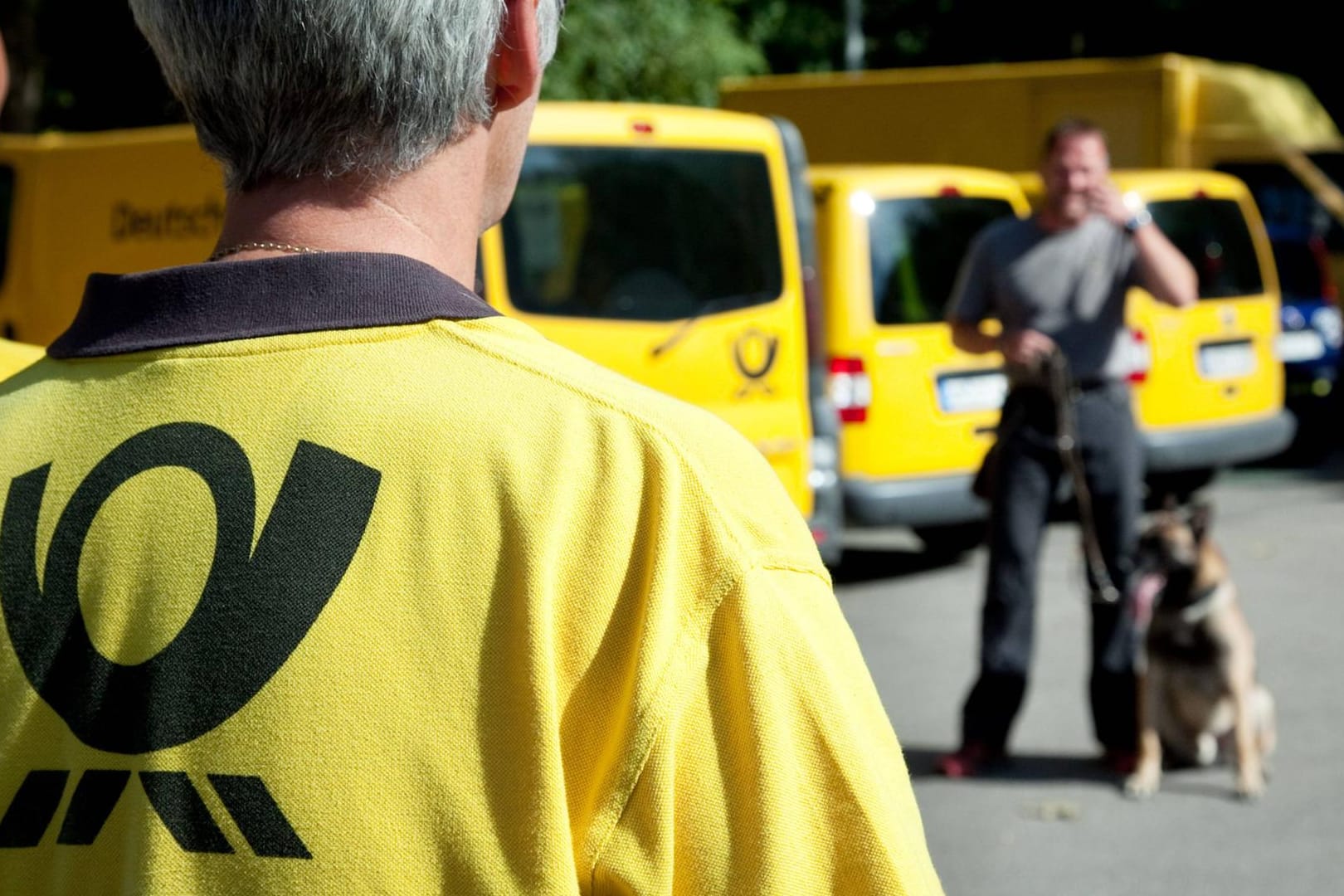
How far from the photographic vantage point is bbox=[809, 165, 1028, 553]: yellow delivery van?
9336mm

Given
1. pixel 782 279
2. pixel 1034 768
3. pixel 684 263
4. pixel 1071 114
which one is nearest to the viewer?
pixel 1034 768

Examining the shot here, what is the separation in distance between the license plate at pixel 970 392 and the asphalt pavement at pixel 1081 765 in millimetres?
945

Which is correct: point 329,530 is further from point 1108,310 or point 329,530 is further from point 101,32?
point 101,32

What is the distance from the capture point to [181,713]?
1.13 metres

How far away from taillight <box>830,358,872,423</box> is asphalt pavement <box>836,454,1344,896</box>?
931mm

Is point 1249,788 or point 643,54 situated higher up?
point 643,54

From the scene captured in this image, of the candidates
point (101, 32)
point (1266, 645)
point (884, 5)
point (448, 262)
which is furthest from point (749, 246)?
point (884, 5)

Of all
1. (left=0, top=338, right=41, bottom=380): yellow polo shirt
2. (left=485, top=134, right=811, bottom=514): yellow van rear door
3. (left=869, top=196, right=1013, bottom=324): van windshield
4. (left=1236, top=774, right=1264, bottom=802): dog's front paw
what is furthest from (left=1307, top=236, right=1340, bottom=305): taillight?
(left=0, top=338, right=41, bottom=380): yellow polo shirt

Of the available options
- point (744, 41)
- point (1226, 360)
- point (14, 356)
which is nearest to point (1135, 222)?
point (14, 356)

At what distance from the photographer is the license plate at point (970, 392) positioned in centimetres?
955

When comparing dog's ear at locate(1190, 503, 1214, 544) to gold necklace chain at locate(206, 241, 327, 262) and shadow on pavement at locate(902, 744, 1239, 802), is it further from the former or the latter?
gold necklace chain at locate(206, 241, 327, 262)

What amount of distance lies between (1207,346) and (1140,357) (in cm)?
67

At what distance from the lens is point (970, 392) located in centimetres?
963

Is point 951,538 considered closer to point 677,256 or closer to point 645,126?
point 677,256
